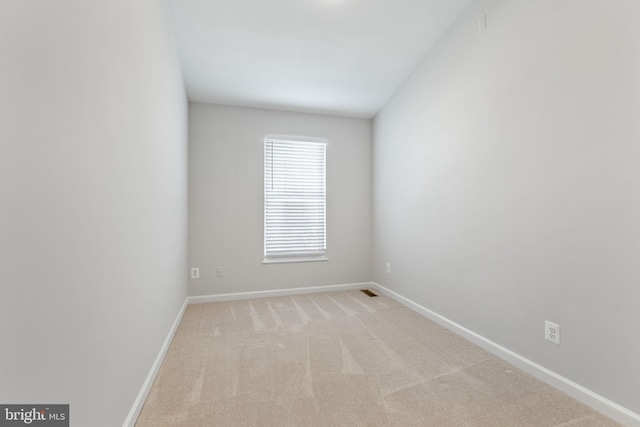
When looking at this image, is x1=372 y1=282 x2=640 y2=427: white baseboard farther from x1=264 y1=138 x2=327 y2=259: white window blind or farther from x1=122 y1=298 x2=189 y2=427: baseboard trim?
x1=122 y1=298 x2=189 y2=427: baseboard trim

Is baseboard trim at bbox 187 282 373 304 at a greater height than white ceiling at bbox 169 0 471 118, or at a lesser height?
lesser

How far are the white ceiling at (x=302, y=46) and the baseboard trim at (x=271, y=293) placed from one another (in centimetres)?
251

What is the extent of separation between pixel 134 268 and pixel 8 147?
97 cm

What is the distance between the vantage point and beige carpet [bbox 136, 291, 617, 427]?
4.73 feet

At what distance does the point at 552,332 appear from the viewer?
1.70 metres

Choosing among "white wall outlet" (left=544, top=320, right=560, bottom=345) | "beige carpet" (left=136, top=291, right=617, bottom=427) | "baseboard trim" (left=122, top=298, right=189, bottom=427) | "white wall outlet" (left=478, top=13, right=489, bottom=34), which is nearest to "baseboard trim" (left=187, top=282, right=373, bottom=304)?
"beige carpet" (left=136, top=291, right=617, bottom=427)

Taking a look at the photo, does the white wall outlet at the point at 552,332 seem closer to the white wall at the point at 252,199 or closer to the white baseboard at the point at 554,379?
the white baseboard at the point at 554,379

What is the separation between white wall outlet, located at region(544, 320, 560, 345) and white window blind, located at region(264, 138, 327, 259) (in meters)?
2.65

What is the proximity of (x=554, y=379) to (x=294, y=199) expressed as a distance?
3110mm

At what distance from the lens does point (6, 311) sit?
61 centimetres

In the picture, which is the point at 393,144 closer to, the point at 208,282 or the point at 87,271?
the point at 208,282

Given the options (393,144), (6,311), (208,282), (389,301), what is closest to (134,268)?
(6,311)

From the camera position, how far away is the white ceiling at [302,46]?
2287 millimetres

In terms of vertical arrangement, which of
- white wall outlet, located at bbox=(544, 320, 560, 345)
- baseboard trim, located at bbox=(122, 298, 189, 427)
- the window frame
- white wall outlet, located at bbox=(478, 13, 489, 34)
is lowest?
baseboard trim, located at bbox=(122, 298, 189, 427)
